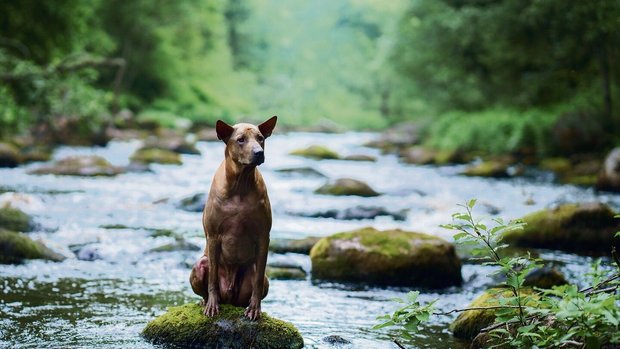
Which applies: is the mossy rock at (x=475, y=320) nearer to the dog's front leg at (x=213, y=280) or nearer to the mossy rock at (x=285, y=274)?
the dog's front leg at (x=213, y=280)

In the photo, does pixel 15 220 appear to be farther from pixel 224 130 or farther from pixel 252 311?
pixel 224 130

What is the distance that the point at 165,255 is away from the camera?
9.90 metres

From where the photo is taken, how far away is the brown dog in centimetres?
518

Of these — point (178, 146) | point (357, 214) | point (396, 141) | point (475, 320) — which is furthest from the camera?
point (396, 141)

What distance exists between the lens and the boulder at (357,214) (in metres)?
13.7

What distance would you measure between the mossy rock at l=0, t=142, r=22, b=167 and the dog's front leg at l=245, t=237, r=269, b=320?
14840mm

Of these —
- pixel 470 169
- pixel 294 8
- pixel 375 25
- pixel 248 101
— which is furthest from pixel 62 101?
pixel 294 8

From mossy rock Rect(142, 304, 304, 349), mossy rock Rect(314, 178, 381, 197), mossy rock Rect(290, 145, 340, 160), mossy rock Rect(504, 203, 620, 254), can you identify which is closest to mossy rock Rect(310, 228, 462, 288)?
mossy rock Rect(504, 203, 620, 254)

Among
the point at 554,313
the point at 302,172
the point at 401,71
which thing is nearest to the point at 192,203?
the point at 302,172

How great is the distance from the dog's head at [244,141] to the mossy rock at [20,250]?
4.92m

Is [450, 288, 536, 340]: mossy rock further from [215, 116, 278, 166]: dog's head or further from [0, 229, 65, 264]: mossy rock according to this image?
[0, 229, 65, 264]: mossy rock

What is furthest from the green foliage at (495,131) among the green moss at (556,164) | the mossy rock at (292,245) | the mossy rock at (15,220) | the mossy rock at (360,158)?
the mossy rock at (15,220)

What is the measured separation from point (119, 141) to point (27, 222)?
1639 cm

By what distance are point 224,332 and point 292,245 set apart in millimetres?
4933
